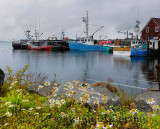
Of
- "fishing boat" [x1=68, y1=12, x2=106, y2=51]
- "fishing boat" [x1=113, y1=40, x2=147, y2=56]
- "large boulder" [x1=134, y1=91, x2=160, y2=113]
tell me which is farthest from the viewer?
"fishing boat" [x1=68, y1=12, x2=106, y2=51]

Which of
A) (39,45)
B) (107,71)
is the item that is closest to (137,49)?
(107,71)

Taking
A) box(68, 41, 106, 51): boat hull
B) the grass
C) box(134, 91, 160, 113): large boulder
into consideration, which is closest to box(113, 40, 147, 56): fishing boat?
box(68, 41, 106, 51): boat hull

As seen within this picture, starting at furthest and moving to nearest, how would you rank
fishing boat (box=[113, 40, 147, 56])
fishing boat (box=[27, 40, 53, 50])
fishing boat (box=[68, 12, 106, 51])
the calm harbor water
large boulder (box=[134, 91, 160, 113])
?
1. fishing boat (box=[27, 40, 53, 50])
2. fishing boat (box=[68, 12, 106, 51])
3. fishing boat (box=[113, 40, 147, 56])
4. the calm harbor water
5. large boulder (box=[134, 91, 160, 113])

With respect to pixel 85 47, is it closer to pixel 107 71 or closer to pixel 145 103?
pixel 107 71

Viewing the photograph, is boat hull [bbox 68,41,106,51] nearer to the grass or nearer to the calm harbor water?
the calm harbor water

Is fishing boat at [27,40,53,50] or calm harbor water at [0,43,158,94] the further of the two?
fishing boat at [27,40,53,50]

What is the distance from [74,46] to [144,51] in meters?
37.3

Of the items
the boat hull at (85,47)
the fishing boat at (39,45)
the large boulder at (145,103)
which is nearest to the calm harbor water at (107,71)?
the large boulder at (145,103)

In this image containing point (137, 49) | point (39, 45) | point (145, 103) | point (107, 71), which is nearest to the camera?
point (145, 103)

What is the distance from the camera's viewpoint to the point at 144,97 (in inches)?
195

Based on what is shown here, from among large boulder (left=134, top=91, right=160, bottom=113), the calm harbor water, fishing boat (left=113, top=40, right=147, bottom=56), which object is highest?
fishing boat (left=113, top=40, right=147, bottom=56)

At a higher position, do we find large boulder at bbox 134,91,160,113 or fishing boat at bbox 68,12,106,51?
fishing boat at bbox 68,12,106,51

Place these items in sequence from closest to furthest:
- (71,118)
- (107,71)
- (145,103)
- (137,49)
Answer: (71,118), (145,103), (107,71), (137,49)

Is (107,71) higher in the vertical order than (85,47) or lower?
lower
